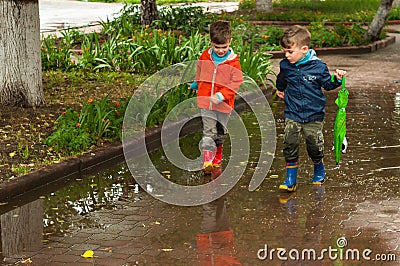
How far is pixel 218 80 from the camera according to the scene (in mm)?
7203

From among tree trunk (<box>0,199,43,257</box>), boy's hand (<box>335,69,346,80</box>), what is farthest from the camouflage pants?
tree trunk (<box>0,199,43,257</box>)

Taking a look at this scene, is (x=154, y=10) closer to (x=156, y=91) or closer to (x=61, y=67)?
(x=61, y=67)

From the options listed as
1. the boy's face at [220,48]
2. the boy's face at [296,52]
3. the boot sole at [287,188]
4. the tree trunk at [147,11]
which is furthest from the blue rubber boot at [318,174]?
the tree trunk at [147,11]

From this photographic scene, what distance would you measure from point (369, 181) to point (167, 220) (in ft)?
6.83

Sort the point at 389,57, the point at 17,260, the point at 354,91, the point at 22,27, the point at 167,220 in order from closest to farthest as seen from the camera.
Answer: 1. the point at 17,260
2. the point at 167,220
3. the point at 22,27
4. the point at 354,91
5. the point at 389,57

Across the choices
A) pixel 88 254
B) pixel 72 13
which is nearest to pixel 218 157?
pixel 88 254

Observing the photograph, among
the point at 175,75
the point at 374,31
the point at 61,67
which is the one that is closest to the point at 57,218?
the point at 175,75

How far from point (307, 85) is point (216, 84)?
3.07ft

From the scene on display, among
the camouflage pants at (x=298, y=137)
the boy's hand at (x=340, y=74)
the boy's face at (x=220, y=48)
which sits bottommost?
the camouflage pants at (x=298, y=137)

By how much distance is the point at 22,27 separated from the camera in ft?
30.2

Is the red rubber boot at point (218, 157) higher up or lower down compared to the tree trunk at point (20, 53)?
lower down

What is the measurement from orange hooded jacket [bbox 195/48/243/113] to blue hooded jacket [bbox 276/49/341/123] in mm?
556

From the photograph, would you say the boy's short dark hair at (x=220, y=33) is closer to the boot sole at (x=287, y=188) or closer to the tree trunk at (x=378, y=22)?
the boot sole at (x=287, y=188)

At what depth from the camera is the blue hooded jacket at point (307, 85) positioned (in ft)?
21.9
